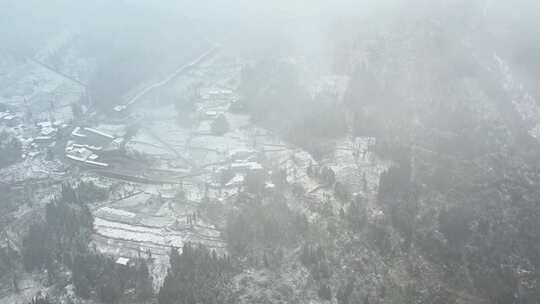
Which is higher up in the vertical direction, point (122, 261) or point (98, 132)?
point (98, 132)

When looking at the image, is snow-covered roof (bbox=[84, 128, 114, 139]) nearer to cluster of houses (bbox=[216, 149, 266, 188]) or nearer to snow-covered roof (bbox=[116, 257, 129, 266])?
cluster of houses (bbox=[216, 149, 266, 188])

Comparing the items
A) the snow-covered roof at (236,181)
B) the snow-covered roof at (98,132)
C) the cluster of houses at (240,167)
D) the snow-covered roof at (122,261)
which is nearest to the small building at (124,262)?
the snow-covered roof at (122,261)

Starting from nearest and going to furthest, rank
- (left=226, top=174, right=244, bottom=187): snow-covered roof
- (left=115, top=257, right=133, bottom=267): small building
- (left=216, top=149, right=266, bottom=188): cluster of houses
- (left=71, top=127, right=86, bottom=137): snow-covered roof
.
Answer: (left=115, top=257, right=133, bottom=267): small building
(left=226, top=174, right=244, bottom=187): snow-covered roof
(left=216, top=149, right=266, bottom=188): cluster of houses
(left=71, top=127, right=86, bottom=137): snow-covered roof

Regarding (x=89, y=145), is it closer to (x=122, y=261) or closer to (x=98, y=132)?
(x=98, y=132)

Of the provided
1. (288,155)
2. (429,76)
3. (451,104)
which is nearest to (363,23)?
(429,76)

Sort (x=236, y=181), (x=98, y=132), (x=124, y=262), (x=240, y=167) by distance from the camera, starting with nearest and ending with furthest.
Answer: (x=124, y=262) < (x=236, y=181) < (x=240, y=167) < (x=98, y=132)

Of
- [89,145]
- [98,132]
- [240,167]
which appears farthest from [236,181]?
[98,132]

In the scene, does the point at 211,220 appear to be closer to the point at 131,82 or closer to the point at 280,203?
the point at 280,203

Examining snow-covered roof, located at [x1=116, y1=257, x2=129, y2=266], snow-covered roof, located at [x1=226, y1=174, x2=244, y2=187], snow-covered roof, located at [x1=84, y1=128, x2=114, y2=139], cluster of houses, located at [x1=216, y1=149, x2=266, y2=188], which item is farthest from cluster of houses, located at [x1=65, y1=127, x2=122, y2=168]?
snow-covered roof, located at [x1=116, y1=257, x2=129, y2=266]

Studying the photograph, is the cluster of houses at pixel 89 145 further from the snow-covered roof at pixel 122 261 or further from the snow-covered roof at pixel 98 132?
the snow-covered roof at pixel 122 261

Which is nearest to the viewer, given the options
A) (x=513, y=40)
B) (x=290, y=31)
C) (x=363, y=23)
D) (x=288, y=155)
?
(x=288, y=155)

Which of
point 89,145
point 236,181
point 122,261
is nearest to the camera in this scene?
point 122,261
